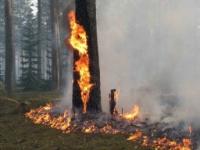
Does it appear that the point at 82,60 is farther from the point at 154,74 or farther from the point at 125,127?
the point at 154,74

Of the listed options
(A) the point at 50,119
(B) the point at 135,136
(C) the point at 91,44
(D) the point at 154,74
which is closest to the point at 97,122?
(B) the point at 135,136

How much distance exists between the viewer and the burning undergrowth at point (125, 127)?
11.6m

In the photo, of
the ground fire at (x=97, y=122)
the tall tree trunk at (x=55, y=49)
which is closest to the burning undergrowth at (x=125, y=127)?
the ground fire at (x=97, y=122)

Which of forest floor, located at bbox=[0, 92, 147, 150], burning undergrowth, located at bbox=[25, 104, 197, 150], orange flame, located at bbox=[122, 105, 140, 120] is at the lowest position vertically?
forest floor, located at bbox=[0, 92, 147, 150]

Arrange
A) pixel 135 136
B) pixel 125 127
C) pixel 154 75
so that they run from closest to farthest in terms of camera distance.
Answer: pixel 135 136 < pixel 125 127 < pixel 154 75

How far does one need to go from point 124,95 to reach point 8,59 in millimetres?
13316

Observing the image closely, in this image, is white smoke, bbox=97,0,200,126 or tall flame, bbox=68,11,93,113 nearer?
tall flame, bbox=68,11,93,113

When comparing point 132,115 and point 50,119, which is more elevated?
point 132,115

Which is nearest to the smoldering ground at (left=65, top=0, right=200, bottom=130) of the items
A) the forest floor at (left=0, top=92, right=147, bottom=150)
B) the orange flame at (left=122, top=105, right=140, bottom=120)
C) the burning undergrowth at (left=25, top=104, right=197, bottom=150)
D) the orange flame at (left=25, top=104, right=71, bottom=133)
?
the orange flame at (left=122, top=105, right=140, bottom=120)

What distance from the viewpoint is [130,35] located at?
37.0 meters

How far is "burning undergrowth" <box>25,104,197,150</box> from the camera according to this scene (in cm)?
1161

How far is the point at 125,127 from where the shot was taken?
1391 centimetres

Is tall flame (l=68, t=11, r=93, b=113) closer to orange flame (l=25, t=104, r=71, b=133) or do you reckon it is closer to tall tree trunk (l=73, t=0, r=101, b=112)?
tall tree trunk (l=73, t=0, r=101, b=112)

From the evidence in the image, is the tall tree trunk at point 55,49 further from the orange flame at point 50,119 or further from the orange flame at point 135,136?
the orange flame at point 135,136
